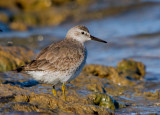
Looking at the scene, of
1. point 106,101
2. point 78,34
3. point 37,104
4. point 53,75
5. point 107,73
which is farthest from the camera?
point 107,73

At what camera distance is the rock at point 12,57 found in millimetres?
8777

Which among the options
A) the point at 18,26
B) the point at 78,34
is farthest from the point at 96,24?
the point at 78,34

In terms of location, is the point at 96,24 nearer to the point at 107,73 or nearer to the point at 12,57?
the point at 107,73

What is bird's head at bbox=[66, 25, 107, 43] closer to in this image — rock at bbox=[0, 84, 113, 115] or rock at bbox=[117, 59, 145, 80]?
rock at bbox=[117, 59, 145, 80]

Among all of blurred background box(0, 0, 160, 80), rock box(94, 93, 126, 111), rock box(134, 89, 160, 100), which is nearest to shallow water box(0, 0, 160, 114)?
blurred background box(0, 0, 160, 80)

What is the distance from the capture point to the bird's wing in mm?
7016

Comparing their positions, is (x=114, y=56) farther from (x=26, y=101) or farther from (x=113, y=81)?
(x=26, y=101)

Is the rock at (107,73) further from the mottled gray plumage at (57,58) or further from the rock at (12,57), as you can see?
the mottled gray plumage at (57,58)

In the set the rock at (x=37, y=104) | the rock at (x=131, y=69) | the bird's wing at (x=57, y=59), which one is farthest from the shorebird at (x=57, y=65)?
the rock at (x=131, y=69)

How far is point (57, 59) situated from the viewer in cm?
714

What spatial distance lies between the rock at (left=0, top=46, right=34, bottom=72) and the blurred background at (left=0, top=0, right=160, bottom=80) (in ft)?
11.1

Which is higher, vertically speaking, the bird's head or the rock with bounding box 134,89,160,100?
the bird's head

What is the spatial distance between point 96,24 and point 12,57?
33.7 feet

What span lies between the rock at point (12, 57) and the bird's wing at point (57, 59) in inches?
72.9
